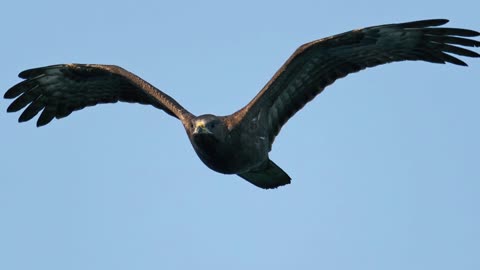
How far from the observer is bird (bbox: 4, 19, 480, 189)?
1400cm

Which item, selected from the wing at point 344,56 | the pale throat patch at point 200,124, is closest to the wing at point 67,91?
the wing at point 344,56

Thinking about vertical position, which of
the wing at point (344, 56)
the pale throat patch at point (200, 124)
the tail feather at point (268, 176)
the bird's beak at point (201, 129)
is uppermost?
the wing at point (344, 56)

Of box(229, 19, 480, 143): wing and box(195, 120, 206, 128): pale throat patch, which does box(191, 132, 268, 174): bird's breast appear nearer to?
box(195, 120, 206, 128): pale throat patch

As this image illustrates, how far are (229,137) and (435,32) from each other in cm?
342

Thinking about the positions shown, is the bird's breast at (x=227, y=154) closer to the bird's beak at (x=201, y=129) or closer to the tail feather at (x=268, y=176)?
the bird's beak at (x=201, y=129)

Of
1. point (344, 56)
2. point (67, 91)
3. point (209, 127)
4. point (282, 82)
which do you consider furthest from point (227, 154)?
point (67, 91)

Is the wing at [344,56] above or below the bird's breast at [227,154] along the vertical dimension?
above

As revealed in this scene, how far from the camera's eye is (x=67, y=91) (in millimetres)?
16641

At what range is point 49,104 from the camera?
661 inches

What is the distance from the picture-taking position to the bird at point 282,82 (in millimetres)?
14000

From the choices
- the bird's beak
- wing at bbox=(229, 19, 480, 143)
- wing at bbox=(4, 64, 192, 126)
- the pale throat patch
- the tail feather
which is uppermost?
wing at bbox=(4, 64, 192, 126)

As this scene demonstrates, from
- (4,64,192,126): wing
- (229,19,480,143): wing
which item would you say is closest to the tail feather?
(229,19,480,143): wing

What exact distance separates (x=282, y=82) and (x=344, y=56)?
3.27 ft

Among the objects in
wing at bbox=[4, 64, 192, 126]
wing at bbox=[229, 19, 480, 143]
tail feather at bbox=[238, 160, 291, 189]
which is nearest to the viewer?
wing at bbox=[229, 19, 480, 143]
